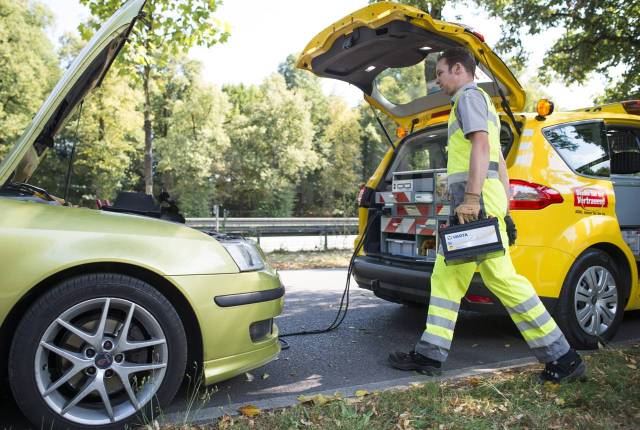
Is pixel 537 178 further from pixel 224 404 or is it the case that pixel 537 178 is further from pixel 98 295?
pixel 98 295

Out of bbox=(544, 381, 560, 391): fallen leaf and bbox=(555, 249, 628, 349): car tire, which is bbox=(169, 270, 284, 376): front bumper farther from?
bbox=(555, 249, 628, 349): car tire

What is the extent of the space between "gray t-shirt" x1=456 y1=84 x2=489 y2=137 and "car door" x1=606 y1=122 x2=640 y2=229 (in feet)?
6.11

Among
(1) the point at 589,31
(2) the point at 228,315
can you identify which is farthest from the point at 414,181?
(1) the point at 589,31

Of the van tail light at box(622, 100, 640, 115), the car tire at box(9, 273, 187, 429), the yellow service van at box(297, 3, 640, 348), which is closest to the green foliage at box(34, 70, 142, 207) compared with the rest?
the yellow service van at box(297, 3, 640, 348)

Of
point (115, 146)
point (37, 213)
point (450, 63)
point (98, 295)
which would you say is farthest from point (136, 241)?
point (115, 146)

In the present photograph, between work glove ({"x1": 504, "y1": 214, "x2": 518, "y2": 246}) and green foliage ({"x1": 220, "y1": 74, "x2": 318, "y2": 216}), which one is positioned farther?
green foliage ({"x1": 220, "y1": 74, "x2": 318, "y2": 216})

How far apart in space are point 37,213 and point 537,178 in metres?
3.08

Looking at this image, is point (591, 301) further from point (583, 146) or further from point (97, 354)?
point (97, 354)

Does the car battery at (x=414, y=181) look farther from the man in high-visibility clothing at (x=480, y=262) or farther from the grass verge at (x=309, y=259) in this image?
the grass verge at (x=309, y=259)

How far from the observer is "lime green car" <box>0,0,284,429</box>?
7.57ft

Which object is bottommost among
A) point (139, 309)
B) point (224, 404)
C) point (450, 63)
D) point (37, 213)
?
point (224, 404)

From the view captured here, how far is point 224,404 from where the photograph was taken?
2.90 meters

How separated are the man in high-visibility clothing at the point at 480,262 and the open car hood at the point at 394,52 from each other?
305 mm

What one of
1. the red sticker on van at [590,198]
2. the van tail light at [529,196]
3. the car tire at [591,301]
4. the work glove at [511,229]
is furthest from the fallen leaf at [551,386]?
the red sticker on van at [590,198]
